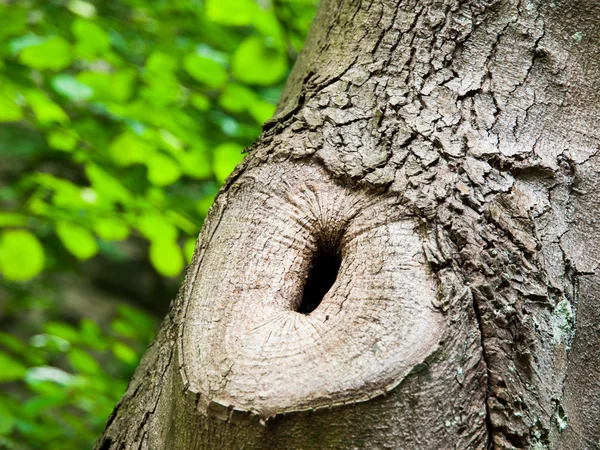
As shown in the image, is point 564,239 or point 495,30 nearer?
point 564,239

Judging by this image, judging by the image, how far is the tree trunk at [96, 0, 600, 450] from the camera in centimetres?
65

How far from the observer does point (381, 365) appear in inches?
25.2

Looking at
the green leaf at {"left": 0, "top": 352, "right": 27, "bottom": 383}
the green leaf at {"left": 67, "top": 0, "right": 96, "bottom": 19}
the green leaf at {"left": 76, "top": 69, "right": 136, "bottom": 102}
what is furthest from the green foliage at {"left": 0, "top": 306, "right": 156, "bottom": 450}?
the green leaf at {"left": 67, "top": 0, "right": 96, "bottom": 19}

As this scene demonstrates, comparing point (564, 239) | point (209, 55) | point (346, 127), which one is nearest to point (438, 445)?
point (564, 239)

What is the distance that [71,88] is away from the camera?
1677mm

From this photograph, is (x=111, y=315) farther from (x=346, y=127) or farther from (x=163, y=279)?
(x=346, y=127)

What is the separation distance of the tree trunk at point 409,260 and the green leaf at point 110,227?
107 centimetres

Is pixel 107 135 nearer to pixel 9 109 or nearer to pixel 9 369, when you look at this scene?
pixel 9 109

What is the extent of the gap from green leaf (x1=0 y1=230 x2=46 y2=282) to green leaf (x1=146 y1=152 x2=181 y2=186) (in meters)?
0.50

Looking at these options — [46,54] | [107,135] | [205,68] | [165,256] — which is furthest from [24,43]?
[165,256]

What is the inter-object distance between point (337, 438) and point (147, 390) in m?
0.37

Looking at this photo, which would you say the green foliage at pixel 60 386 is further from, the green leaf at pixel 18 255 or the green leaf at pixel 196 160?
the green leaf at pixel 196 160

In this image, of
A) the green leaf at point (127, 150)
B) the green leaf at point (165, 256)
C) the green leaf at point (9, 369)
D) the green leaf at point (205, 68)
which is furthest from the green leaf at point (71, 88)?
the green leaf at point (9, 369)

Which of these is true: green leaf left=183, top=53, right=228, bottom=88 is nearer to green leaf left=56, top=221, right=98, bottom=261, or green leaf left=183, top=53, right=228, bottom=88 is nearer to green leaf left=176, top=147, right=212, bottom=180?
green leaf left=176, top=147, right=212, bottom=180
